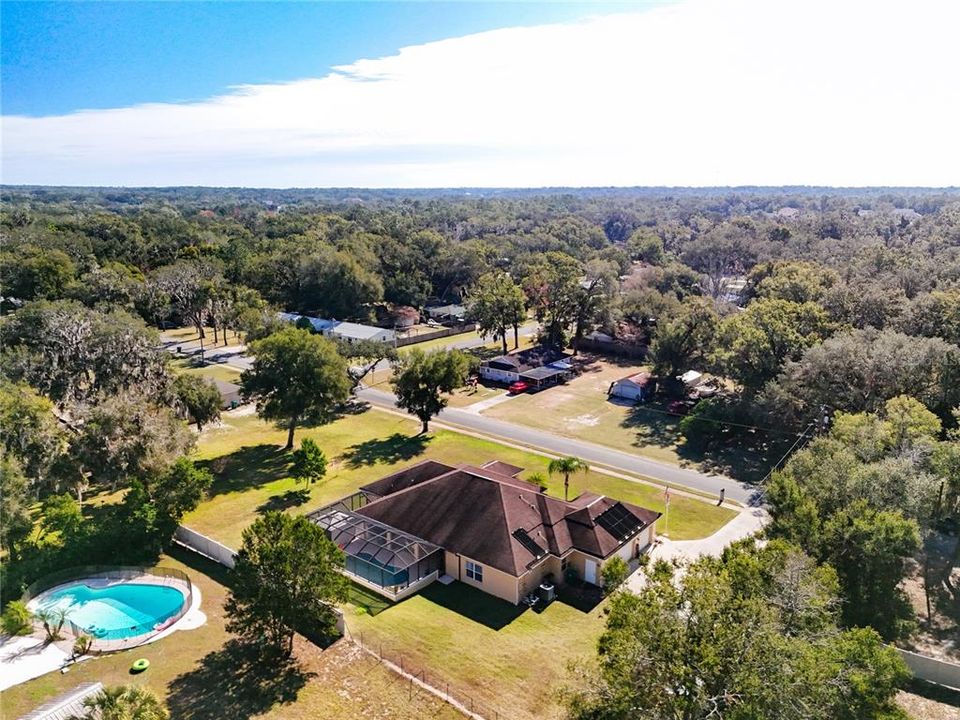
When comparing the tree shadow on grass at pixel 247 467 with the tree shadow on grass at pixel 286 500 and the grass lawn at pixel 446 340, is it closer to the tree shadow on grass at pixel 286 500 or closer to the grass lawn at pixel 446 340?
the tree shadow on grass at pixel 286 500

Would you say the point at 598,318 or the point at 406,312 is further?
the point at 406,312

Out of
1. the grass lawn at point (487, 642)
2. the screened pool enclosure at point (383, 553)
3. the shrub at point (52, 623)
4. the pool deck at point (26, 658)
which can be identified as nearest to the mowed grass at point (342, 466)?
the screened pool enclosure at point (383, 553)

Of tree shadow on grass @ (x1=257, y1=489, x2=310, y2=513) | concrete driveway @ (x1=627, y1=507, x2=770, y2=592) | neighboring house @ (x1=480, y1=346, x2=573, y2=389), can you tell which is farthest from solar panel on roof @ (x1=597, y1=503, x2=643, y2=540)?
neighboring house @ (x1=480, y1=346, x2=573, y2=389)

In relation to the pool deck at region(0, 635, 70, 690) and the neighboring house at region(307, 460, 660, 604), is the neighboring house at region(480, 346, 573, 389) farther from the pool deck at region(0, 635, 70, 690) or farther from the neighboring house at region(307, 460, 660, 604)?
the pool deck at region(0, 635, 70, 690)

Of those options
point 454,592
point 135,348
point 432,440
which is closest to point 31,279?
point 135,348

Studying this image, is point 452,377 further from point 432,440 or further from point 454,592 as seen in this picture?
point 454,592

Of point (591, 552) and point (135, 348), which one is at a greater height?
point (135, 348)
